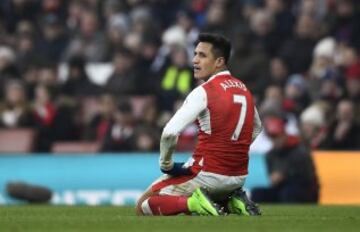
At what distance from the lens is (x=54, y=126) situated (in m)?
21.5

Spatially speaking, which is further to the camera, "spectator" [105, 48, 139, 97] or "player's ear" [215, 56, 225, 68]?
"spectator" [105, 48, 139, 97]

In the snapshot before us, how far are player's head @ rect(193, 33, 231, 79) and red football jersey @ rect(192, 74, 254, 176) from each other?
0.44 feet

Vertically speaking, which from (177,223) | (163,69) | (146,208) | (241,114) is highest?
(241,114)

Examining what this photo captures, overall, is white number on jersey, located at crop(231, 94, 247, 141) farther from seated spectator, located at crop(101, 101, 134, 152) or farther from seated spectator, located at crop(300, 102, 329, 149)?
seated spectator, located at crop(101, 101, 134, 152)

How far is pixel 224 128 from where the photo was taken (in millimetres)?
11945

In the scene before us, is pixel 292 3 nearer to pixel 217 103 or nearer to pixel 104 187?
pixel 104 187

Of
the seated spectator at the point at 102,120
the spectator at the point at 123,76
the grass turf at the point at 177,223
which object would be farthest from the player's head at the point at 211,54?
the spectator at the point at 123,76

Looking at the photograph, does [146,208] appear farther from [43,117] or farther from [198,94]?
[43,117]

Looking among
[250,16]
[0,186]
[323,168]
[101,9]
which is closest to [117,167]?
[0,186]

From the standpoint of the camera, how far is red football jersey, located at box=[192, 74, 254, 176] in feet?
39.0

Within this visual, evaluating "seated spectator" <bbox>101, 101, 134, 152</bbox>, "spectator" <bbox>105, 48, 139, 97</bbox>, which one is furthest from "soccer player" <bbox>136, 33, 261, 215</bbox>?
"spectator" <bbox>105, 48, 139, 97</bbox>

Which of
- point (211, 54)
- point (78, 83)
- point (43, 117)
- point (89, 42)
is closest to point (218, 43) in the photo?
point (211, 54)

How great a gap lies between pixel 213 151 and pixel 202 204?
1.88 ft

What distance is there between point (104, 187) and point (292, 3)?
5.91m
